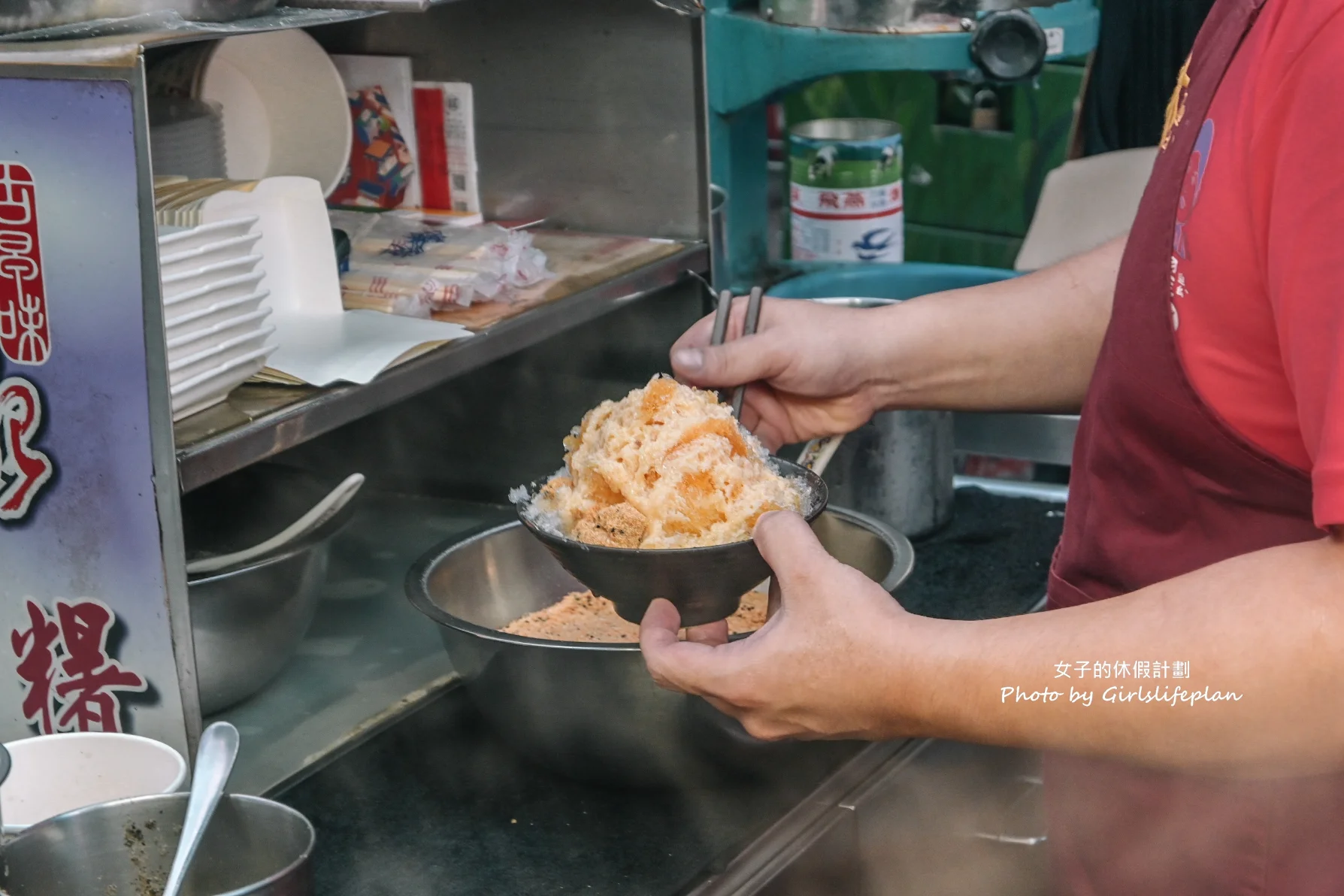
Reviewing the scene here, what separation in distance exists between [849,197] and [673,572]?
1.64 metres

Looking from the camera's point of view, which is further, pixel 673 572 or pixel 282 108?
pixel 282 108

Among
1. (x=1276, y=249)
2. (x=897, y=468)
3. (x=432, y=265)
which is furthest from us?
(x=897, y=468)

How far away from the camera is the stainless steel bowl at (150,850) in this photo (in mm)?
1085

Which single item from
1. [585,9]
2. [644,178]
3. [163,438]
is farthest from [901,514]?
[163,438]

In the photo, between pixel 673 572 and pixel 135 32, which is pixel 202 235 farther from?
pixel 673 572

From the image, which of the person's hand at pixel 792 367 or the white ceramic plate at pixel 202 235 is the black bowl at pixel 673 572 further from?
the white ceramic plate at pixel 202 235

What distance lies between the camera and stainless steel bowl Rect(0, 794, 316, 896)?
1.08m

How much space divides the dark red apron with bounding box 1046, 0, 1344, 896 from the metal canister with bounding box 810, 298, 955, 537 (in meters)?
0.64

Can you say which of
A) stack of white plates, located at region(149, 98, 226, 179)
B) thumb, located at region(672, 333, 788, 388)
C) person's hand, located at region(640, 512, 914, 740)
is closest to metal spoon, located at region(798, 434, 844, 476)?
thumb, located at region(672, 333, 788, 388)

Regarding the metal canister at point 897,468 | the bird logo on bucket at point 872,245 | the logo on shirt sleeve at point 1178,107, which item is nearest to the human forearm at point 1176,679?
the logo on shirt sleeve at point 1178,107

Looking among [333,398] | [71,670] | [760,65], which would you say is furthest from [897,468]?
[71,670]

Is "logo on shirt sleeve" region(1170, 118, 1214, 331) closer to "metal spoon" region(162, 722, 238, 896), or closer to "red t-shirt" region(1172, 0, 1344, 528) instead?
"red t-shirt" region(1172, 0, 1344, 528)

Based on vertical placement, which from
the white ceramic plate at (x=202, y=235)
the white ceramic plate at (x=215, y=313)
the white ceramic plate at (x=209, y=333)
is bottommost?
the white ceramic plate at (x=209, y=333)

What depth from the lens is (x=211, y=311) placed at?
4.07 feet
